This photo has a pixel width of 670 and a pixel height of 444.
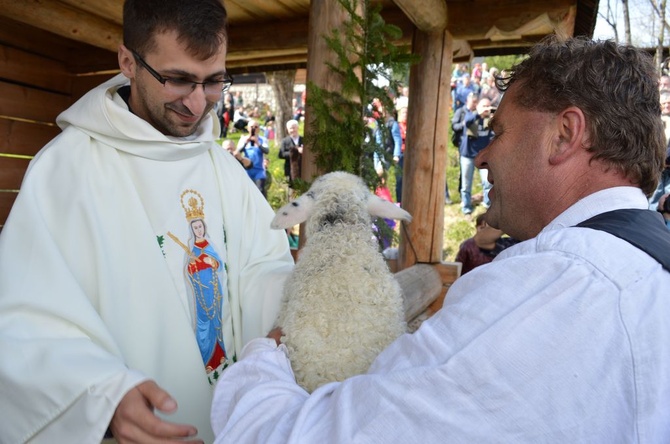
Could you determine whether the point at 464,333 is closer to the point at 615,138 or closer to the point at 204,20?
the point at 615,138

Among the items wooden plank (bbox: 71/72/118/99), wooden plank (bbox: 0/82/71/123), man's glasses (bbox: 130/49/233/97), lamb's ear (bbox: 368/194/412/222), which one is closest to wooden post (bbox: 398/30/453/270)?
lamb's ear (bbox: 368/194/412/222)

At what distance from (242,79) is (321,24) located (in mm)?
23732

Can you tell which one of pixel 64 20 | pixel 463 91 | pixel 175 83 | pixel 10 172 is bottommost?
pixel 10 172

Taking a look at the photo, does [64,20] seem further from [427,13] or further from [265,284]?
[265,284]

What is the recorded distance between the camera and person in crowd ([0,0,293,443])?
5.01 feet

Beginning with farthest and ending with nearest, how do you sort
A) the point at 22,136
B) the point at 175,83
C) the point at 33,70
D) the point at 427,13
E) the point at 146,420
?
the point at 33,70, the point at 22,136, the point at 427,13, the point at 175,83, the point at 146,420

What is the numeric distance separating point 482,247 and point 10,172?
599 centimetres

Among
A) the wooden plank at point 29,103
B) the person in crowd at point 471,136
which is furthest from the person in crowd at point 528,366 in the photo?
the person in crowd at point 471,136

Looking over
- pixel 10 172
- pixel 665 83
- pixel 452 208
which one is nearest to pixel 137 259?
pixel 10 172

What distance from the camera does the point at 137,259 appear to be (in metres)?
1.98

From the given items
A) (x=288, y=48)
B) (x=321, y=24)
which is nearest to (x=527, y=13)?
(x=288, y=48)

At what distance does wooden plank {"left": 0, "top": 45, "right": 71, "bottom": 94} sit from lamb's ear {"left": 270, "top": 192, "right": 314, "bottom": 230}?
20.1 feet

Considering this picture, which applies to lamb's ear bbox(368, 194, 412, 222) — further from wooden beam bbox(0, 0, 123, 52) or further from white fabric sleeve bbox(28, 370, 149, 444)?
wooden beam bbox(0, 0, 123, 52)

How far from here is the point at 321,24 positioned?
3637mm
